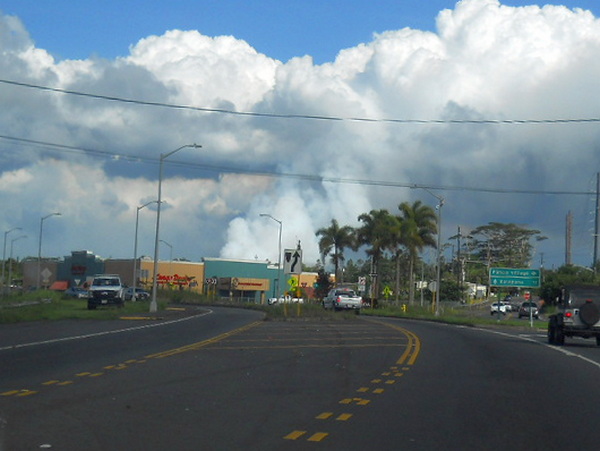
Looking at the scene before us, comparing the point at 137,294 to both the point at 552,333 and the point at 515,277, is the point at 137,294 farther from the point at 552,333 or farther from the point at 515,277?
the point at 552,333

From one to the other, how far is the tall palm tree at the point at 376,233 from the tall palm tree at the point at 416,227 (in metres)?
1.36

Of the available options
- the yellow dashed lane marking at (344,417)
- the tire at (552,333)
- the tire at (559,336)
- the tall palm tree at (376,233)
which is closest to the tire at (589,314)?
the tire at (559,336)

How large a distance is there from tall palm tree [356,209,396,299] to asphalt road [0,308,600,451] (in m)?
58.5

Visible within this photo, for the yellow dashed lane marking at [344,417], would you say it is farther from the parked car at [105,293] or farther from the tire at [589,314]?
the parked car at [105,293]

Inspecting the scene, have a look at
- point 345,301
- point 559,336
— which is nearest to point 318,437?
point 559,336

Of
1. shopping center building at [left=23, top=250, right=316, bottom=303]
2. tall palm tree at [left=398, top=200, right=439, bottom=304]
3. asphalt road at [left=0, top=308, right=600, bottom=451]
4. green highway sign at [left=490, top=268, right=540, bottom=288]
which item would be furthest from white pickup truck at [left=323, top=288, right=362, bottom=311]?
shopping center building at [left=23, top=250, right=316, bottom=303]

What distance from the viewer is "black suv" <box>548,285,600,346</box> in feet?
96.4

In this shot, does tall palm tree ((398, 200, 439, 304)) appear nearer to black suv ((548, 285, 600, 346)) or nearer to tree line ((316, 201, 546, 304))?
tree line ((316, 201, 546, 304))

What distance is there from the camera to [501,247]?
506ft

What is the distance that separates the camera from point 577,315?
96.9 ft

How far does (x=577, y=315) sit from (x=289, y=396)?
18.0 m

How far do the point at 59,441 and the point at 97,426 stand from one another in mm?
1059

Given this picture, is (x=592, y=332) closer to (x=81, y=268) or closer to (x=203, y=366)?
(x=203, y=366)

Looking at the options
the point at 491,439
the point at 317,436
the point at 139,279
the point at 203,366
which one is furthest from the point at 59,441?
the point at 139,279
